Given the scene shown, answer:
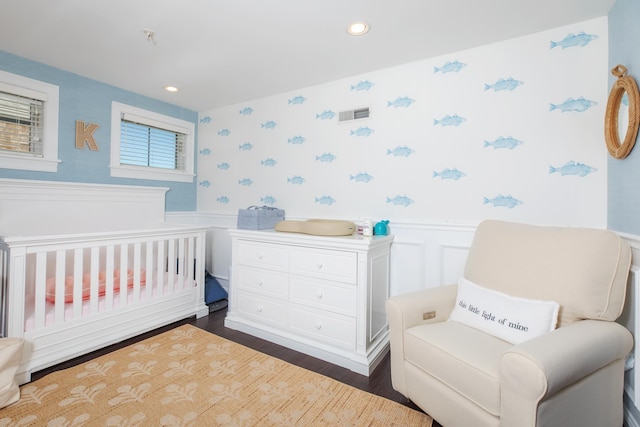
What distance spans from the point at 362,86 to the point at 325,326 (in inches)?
76.8

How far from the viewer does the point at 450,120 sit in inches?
83.7

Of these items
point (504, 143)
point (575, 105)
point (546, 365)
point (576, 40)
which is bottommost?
point (546, 365)

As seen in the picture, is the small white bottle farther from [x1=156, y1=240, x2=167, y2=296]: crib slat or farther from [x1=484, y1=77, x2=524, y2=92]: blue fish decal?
[x1=156, y1=240, x2=167, y2=296]: crib slat

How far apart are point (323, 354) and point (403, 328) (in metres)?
0.77

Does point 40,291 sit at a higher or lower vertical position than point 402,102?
lower

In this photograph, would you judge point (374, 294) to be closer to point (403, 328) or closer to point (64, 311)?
point (403, 328)

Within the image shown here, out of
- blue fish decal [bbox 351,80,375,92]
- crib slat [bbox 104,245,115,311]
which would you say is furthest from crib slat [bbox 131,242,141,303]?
blue fish decal [bbox 351,80,375,92]

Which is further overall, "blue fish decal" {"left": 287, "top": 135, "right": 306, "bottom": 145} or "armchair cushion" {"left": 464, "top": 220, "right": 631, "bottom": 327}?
"blue fish decal" {"left": 287, "top": 135, "right": 306, "bottom": 145}

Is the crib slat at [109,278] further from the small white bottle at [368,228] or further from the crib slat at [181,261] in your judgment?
the small white bottle at [368,228]

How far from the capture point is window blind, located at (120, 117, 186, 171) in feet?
9.80

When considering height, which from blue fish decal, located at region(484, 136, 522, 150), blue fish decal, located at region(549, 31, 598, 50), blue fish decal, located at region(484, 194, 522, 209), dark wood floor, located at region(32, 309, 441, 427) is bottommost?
dark wood floor, located at region(32, 309, 441, 427)

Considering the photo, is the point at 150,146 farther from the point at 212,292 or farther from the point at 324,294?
the point at 324,294

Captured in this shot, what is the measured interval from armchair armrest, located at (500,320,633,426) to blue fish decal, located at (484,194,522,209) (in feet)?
3.10

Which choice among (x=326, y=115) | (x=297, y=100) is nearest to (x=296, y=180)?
(x=326, y=115)
